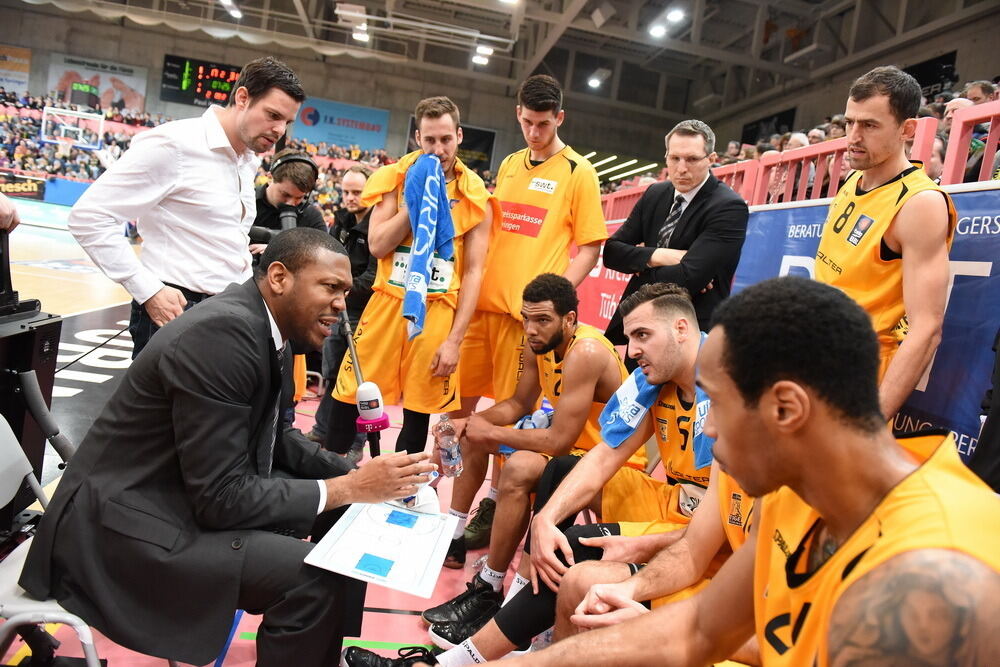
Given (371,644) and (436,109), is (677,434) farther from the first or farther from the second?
(436,109)

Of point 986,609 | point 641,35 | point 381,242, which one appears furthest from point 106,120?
point 986,609

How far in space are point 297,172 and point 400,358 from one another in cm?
180

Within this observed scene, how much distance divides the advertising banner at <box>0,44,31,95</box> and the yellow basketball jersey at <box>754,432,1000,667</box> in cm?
2452

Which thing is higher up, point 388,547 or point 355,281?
point 355,281

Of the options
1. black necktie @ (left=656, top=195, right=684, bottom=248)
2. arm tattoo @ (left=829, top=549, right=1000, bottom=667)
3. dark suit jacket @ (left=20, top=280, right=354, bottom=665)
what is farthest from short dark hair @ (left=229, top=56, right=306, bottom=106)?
arm tattoo @ (left=829, top=549, right=1000, bottom=667)

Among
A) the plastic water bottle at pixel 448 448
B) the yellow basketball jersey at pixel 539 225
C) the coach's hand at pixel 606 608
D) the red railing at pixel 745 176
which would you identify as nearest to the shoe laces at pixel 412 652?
the coach's hand at pixel 606 608

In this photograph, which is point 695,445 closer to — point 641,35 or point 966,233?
point 966,233

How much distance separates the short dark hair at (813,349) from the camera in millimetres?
1036

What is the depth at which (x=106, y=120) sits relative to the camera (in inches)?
781

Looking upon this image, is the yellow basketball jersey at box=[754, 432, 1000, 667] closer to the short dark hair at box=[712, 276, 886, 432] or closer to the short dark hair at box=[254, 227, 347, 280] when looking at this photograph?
the short dark hair at box=[712, 276, 886, 432]

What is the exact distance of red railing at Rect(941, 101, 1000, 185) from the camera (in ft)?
9.75

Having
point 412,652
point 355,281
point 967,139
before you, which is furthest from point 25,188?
point 967,139

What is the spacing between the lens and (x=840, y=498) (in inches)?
42.3

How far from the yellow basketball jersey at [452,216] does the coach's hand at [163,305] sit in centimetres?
110
